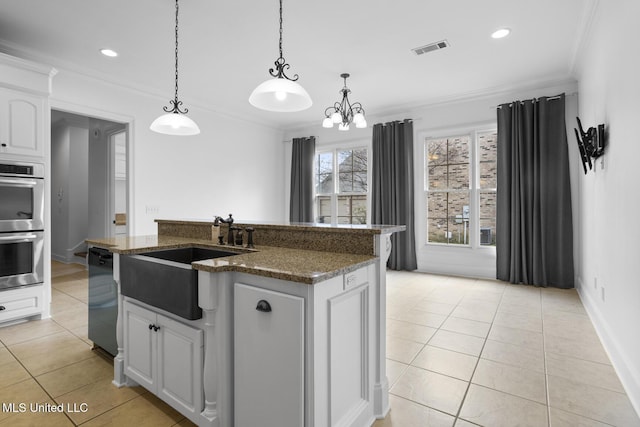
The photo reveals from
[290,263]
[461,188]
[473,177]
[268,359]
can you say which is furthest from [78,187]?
[473,177]

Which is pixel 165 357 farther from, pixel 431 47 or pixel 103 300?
pixel 431 47

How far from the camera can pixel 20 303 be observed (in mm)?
3207

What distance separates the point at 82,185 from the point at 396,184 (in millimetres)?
5952

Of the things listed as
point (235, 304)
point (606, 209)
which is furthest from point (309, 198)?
point (235, 304)

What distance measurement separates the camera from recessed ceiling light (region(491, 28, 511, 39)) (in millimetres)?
3232

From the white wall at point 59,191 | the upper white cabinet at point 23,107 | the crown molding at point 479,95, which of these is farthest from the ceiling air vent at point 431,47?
the white wall at point 59,191

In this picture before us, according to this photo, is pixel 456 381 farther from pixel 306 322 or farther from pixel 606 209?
pixel 606 209

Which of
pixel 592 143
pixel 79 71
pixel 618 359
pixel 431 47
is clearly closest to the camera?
pixel 618 359

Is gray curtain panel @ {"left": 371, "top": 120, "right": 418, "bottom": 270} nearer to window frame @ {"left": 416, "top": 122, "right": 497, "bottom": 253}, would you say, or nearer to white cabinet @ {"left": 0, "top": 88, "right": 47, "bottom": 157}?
window frame @ {"left": 416, "top": 122, "right": 497, "bottom": 253}

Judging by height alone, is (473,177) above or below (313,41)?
below

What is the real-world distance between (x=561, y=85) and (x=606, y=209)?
2500mm

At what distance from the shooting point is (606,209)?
2789 mm

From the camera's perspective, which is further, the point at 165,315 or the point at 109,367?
the point at 109,367

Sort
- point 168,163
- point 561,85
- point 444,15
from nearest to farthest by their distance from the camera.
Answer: point 444,15 → point 561,85 → point 168,163
